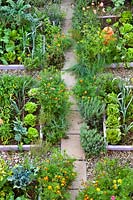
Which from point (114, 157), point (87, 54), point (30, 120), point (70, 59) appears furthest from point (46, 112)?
point (70, 59)

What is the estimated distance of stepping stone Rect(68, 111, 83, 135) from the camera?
748 centimetres

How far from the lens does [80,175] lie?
6984mm

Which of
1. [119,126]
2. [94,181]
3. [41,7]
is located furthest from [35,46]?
[94,181]

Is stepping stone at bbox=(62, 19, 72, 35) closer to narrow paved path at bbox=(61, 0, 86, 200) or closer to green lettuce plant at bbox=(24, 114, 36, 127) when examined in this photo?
narrow paved path at bbox=(61, 0, 86, 200)

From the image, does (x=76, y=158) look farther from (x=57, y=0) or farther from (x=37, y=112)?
(x=57, y=0)

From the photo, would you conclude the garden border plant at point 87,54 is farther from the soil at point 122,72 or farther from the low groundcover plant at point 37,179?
the low groundcover plant at point 37,179


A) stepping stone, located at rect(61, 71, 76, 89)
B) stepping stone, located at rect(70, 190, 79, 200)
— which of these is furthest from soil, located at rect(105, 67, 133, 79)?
stepping stone, located at rect(70, 190, 79, 200)

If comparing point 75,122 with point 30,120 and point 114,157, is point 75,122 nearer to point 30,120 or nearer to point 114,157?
point 30,120

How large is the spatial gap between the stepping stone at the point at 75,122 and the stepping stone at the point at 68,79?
1.56 feet

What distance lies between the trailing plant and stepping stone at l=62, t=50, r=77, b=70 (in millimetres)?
1391

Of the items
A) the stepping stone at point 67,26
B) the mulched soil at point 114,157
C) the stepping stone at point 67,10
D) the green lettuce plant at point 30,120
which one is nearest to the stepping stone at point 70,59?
the stepping stone at point 67,26

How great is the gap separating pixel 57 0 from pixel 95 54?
5.07 ft

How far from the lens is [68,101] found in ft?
25.1

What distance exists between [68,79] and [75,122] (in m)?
0.79
